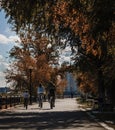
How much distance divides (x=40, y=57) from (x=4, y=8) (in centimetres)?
6124

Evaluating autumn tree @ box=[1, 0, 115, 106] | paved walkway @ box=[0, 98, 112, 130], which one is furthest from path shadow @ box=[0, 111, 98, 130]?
autumn tree @ box=[1, 0, 115, 106]

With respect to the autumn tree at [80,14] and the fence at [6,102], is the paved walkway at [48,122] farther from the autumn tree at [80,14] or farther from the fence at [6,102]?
the fence at [6,102]

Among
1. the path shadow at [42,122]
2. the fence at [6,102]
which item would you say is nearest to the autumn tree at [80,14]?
the path shadow at [42,122]

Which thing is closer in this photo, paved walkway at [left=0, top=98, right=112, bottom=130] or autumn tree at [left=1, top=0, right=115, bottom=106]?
autumn tree at [left=1, top=0, right=115, bottom=106]

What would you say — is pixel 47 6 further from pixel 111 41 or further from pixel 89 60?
pixel 89 60

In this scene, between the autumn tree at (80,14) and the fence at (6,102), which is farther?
the fence at (6,102)

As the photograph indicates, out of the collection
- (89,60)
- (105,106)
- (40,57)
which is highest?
(40,57)

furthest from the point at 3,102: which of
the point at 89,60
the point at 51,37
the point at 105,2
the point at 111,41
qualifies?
the point at 105,2

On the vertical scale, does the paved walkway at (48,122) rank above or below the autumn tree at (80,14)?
below

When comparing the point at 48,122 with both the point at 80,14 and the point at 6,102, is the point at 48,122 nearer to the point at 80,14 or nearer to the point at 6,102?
the point at 80,14

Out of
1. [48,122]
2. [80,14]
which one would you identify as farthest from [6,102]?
[80,14]

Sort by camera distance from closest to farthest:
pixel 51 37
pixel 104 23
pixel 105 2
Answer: pixel 105 2
pixel 104 23
pixel 51 37

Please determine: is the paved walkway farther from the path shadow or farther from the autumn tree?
the autumn tree

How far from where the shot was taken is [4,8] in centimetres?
1870
